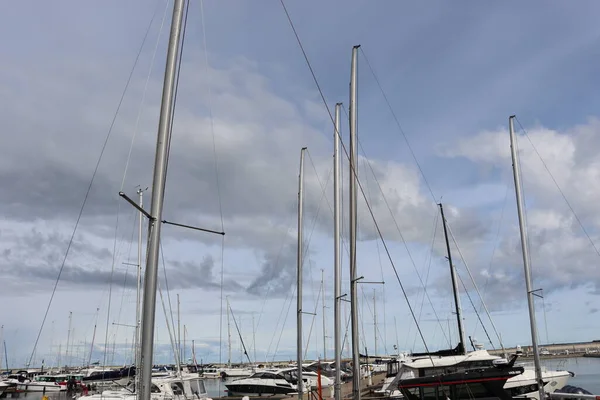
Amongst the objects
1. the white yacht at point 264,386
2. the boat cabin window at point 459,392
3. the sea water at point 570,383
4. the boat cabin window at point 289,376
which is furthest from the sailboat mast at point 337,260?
the sea water at point 570,383

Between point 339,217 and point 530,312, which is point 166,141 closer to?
point 339,217

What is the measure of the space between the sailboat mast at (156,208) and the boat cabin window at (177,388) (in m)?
25.9

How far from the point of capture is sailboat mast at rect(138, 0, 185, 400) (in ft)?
35.1

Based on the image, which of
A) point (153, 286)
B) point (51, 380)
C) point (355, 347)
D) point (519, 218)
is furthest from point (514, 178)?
point (51, 380)

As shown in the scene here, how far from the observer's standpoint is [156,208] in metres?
A: 11.3

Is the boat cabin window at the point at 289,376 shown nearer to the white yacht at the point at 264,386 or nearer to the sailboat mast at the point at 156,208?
the white yacht at the point at 264,386

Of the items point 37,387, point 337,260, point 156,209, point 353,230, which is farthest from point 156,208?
point 37,387

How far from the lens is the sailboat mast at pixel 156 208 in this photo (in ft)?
35.1

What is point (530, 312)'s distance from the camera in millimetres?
29469

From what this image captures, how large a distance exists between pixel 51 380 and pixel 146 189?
59.9 metres

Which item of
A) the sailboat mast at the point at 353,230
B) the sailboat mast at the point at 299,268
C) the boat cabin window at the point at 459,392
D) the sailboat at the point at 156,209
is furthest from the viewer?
the sailboat mast at the point at 299,268

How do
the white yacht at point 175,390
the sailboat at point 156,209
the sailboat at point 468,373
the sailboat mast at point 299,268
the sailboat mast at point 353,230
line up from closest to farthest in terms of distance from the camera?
the sailboat at point 156,209
the sailboat mast at point 353,230
the sailboat at point 468,373
the sailboat mast at point 299,268
the white yacht at point 175,390

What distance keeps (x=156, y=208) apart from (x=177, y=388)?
88.9 feet

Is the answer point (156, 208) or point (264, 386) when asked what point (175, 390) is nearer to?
point (264, 386)
